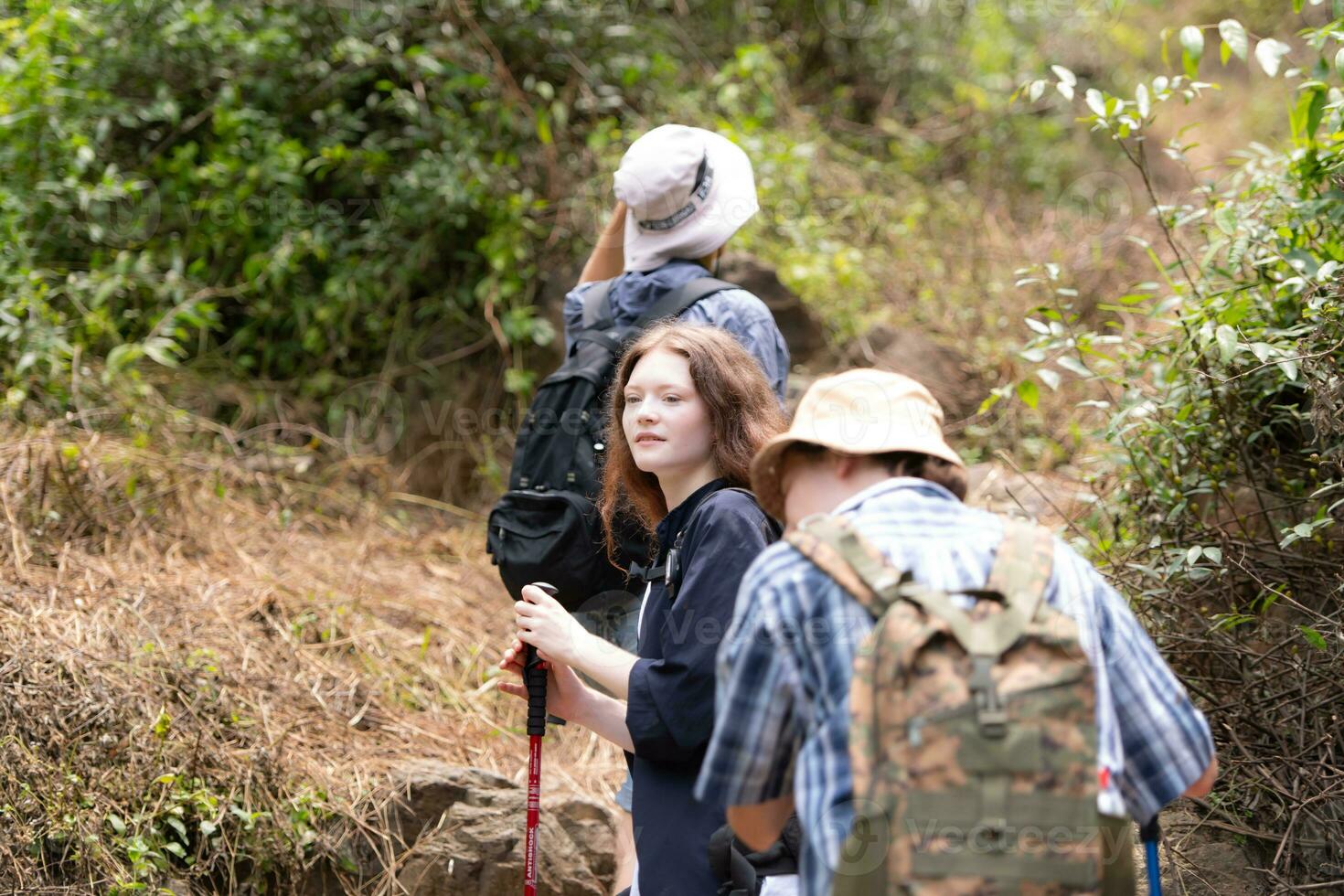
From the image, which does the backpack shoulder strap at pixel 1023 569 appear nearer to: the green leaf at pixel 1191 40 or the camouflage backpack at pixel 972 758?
the camouflage backpack at pixel 972 758

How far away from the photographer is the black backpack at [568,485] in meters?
3.02

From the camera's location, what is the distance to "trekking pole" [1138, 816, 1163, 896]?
192 centimetres

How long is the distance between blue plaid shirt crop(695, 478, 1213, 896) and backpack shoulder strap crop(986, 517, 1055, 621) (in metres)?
0.02

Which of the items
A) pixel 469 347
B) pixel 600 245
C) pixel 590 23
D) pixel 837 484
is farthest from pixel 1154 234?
pixel 837 484

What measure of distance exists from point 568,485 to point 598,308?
0.56 meters

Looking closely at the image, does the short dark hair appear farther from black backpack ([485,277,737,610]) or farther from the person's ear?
black backpack ([485,277,737,610])

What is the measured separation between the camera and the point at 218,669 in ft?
12.8

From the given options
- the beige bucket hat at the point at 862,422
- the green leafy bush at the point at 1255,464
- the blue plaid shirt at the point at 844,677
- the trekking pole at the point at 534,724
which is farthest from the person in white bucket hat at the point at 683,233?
the blue plaid shirt at the point at 844,677

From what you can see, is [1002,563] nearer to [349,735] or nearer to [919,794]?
[919,794]

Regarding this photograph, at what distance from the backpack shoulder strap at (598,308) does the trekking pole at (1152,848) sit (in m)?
1.90

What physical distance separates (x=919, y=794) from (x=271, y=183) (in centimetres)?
570

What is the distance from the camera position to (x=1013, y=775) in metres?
1.55

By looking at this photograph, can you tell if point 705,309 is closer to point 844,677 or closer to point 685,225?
point 685,225

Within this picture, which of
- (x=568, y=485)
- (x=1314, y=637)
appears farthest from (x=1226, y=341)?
(x=568, y=485)
